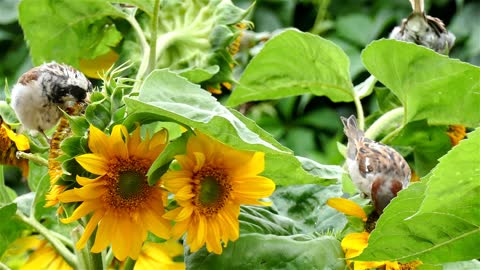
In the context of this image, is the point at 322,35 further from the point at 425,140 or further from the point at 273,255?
the point at 273,255

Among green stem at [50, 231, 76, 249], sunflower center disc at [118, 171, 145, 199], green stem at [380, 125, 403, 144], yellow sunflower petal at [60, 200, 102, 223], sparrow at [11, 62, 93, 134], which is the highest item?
sparrow at [11, 62, 93, 134]

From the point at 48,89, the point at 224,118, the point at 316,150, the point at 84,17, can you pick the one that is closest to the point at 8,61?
the point at 316,150

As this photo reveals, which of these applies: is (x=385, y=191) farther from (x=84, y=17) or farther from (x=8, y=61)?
(x=8, y=61)

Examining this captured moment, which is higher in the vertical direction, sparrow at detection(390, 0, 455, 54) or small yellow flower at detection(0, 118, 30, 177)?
sparrow at detection(390, 0, 455, 54)

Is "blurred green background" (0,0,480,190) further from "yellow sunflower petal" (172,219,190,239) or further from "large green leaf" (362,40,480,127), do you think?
"yellow sunflower petal" (172,219,190,239)

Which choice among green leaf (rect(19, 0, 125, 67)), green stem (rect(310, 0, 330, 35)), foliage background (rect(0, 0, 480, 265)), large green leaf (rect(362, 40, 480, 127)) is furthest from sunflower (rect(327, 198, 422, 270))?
green stem (rect(310, 0, 330, 35))

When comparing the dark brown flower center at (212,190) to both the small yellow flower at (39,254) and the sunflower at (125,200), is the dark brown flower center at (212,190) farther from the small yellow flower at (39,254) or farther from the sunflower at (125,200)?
the small yellow flower at (39,254)
